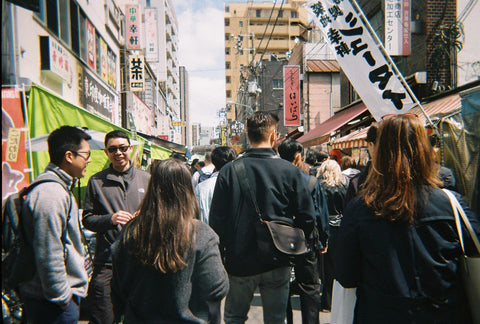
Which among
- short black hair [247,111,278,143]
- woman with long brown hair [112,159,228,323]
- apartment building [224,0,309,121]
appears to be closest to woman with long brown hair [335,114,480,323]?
woman with long brown hair [112,159,228,323]

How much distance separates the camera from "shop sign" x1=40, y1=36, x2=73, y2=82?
8.09m

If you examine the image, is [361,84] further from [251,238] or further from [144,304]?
[144,304]

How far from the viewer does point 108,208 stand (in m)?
3.32

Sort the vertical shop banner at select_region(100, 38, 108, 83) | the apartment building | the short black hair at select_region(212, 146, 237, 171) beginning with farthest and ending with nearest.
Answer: the apartment building
the vertical shop banner at select_region(100, 38, 108, 83)
the short black hair at select_region(212, 146, 237, 171)

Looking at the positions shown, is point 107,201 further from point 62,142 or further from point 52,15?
point 52,15

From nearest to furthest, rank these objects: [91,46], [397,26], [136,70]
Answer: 1. [397,26]
2. [91,46]
3. [136,70]

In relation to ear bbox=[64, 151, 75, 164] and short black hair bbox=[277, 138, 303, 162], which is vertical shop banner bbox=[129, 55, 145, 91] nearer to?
short black hair bbox=[277, 138, 303, 162]

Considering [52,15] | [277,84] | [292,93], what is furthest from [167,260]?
[277,84]

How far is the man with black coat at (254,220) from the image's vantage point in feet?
8.89

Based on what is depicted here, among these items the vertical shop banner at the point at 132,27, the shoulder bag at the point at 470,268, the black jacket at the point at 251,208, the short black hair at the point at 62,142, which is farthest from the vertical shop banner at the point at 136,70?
the shoulder bag at the point at 470,268

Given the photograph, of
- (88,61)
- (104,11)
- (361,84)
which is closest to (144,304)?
(361,84)

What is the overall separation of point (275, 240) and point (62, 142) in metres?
1.72

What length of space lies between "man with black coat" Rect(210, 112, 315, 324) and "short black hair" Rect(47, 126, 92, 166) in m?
1.12

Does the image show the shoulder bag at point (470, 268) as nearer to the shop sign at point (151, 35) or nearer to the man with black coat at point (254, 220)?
the man with black coat at point (254, 220)
